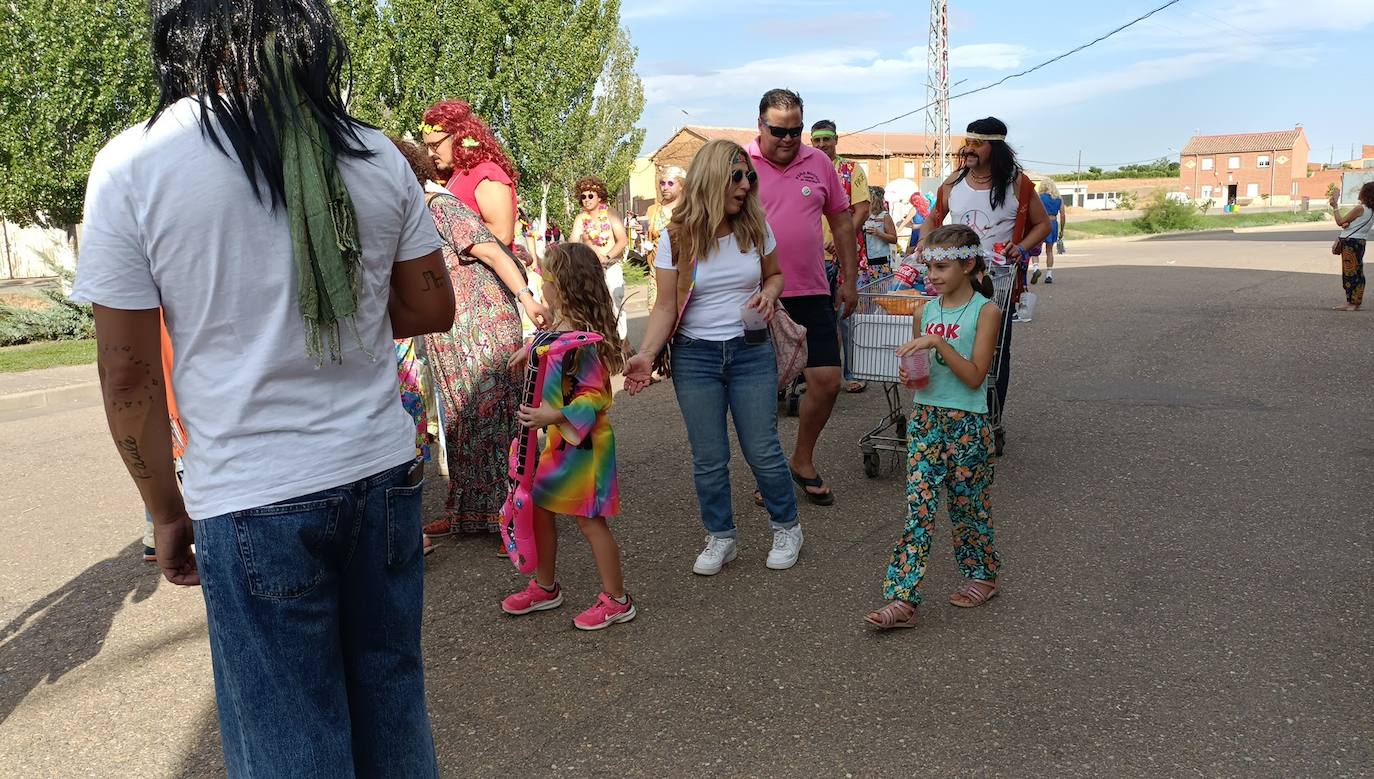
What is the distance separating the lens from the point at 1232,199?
112m

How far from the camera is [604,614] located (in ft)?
14.1

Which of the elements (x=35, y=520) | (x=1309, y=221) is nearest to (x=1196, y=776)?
(x=35, y=520)

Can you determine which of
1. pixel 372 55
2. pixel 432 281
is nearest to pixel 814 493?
pixel 432 281

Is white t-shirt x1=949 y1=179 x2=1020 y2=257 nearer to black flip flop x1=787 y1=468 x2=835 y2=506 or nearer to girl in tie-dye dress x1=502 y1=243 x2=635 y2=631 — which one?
black flip flop x1=787 y1=468 x2=835 y2=506

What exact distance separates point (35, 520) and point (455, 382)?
292 centimetres

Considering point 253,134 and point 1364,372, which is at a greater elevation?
point 253,134

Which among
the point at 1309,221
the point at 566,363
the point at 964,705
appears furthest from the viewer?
the point at 1309,221

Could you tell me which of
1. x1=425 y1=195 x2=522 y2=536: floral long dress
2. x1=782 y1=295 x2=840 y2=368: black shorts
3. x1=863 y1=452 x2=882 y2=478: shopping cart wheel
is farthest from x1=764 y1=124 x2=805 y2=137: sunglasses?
x1=863 y1=452 x2=882 y2=478: shopping cart wheel

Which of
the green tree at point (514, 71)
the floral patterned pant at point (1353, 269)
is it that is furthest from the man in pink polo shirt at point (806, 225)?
the green tree at point (514, 71)

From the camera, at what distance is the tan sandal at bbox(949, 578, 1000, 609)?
14.2 feet

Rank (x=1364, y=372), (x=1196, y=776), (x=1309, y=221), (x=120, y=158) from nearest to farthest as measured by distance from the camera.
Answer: (x=120, y=158) < (x=1196, y=776) < (x=1364, y=372) < (x=1309, y=221)

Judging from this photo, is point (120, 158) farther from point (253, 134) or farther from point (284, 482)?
point (284, 482)

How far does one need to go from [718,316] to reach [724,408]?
0.43 meters

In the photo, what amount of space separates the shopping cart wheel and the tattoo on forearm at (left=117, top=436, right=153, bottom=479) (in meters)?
4.81
